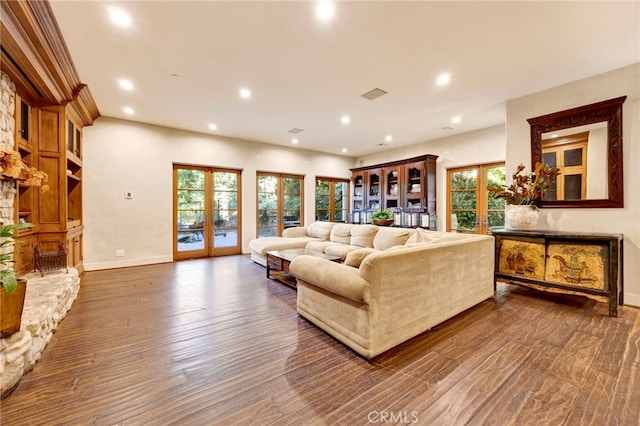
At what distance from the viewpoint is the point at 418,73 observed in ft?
10.9

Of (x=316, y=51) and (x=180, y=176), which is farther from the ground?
(x=316, y=51)

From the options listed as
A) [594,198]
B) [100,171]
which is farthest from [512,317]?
[100,171]

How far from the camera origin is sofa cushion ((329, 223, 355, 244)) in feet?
17.9

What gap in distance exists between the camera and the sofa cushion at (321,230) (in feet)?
19.5

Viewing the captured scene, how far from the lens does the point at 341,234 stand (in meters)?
5.56

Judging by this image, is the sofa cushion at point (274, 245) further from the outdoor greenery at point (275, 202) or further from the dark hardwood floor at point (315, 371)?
the dark hardwood floor at point (315, 371)

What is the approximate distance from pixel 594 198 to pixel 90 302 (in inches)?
254

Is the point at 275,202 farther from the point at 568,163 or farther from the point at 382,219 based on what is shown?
the point at 568,163

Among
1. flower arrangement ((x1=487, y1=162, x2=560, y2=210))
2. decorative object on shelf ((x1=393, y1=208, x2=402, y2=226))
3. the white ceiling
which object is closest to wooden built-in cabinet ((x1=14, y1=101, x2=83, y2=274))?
the white ceiling

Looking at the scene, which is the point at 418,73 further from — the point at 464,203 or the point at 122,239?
the point at 122,239

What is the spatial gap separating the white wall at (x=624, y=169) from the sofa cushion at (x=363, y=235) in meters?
2.54

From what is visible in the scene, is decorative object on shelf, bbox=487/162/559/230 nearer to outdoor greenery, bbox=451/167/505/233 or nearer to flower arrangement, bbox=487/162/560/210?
flower arrangement, bbox=487/162/560/210

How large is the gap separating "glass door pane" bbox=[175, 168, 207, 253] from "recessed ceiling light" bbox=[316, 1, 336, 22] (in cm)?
480

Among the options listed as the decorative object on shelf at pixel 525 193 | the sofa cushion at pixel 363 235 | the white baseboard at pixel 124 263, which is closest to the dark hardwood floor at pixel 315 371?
the decorative object on shelf at pixel 525 193
